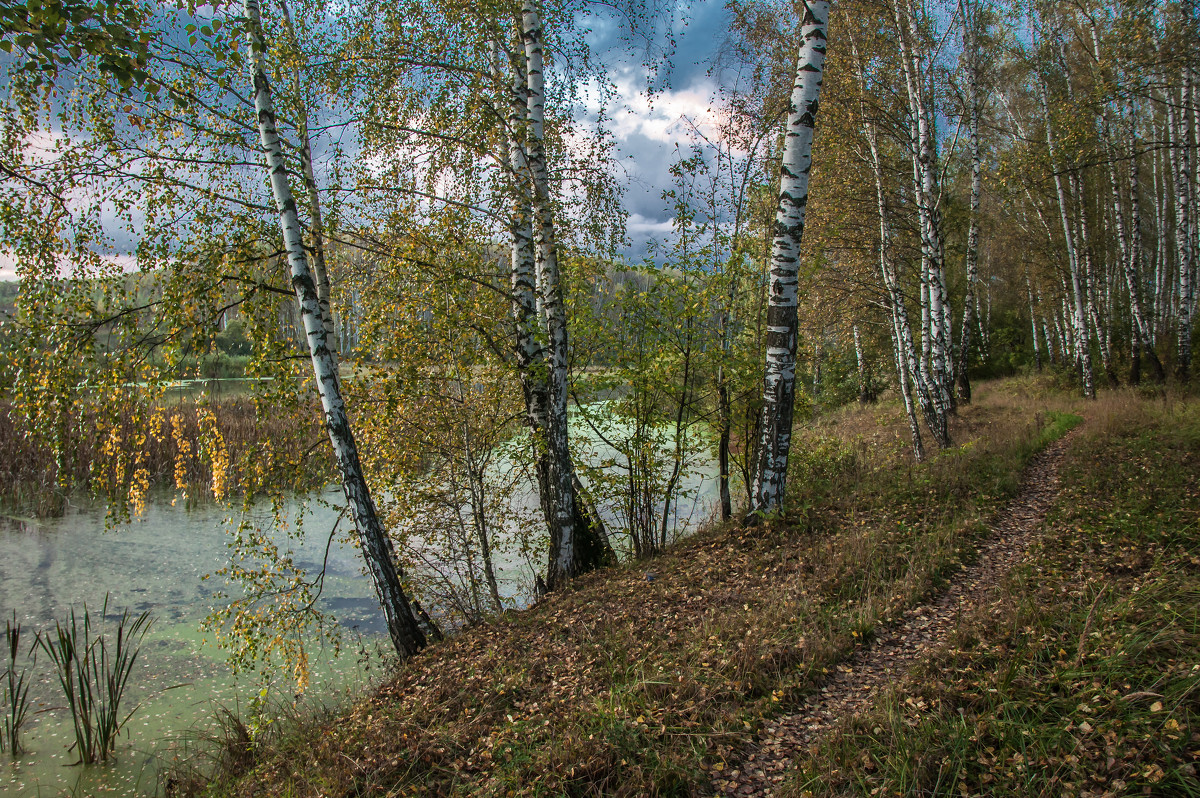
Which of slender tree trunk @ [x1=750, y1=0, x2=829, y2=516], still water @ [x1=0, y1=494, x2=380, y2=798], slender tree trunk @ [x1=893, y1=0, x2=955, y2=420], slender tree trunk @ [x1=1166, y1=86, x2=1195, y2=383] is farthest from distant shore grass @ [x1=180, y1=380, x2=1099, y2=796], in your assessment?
slender tree trunk @ [x1=1166, y1=86, x2=1195, y2=383]

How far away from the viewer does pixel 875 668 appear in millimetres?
4156

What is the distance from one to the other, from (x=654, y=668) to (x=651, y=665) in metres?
0.10

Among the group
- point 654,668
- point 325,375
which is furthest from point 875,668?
point 325,375

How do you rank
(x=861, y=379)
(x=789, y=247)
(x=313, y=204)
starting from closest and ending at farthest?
1. (x=789, y=247)
2. (x=313, y=204)
3. (x=861, y=379)

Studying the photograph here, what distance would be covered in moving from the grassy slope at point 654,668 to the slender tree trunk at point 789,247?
3.59ft

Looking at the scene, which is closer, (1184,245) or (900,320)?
(900,320)

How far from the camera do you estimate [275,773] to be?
4.34 metres

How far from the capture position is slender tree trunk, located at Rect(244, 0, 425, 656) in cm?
585

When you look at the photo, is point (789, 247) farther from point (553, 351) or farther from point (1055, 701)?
point (1055, 701)

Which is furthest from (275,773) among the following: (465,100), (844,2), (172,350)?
(844,2)

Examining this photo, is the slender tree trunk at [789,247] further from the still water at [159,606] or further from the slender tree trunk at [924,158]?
the slender tree trunk at [924,158]

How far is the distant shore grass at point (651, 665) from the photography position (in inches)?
141

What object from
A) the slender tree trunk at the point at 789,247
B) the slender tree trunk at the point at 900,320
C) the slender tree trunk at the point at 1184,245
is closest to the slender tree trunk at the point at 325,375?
the slender tree trunk at the point at 789,247

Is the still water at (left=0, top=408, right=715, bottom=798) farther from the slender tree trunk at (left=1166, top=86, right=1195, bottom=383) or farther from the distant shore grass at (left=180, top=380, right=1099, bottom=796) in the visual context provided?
the slender tree trunk at (left=1166, top=86, right=1195, bottom=383)
